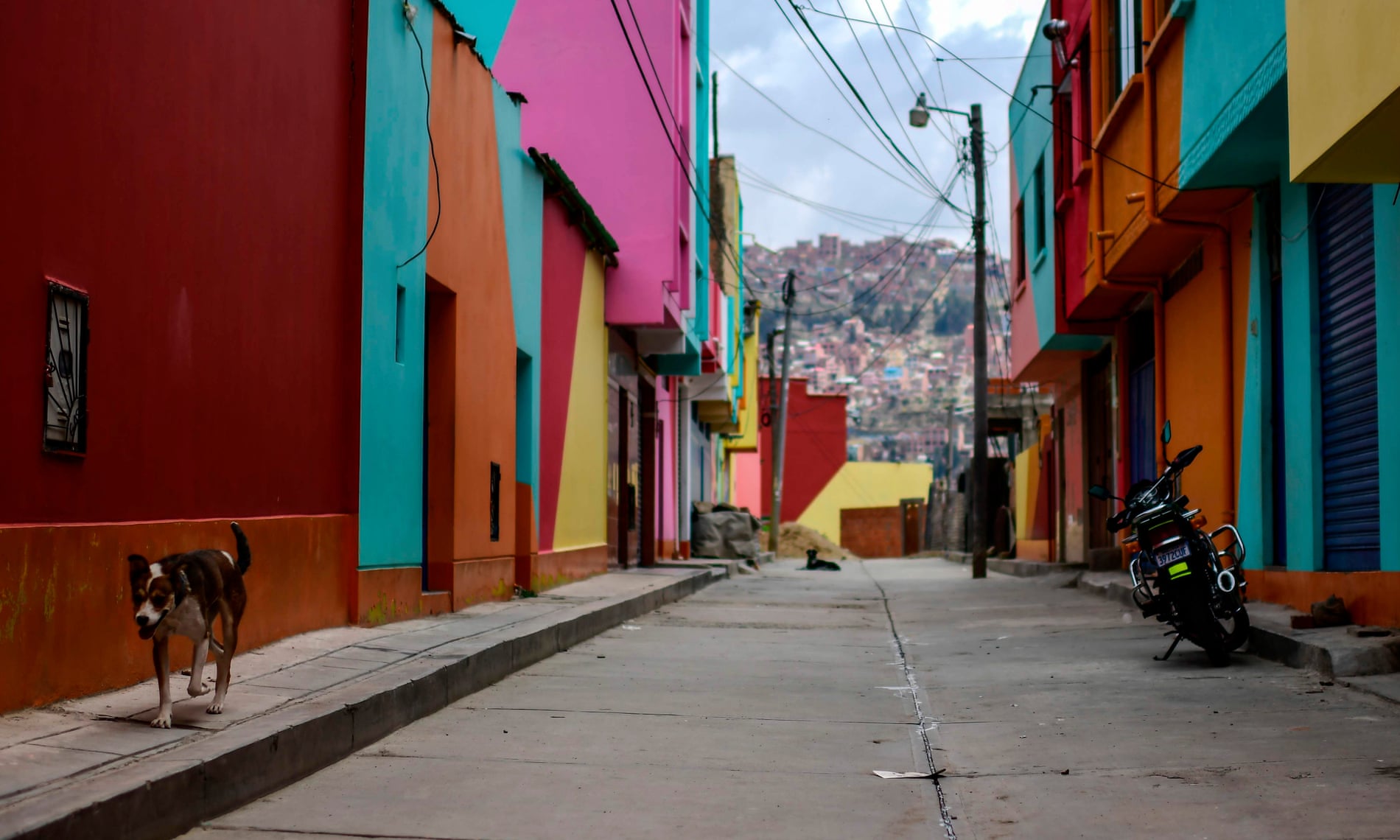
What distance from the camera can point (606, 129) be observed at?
18688mm

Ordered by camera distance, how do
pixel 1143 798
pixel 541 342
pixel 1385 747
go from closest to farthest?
1. pixel 1143 798
2. pixel 1385 747
3. pixel 541 342

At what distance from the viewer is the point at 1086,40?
51.6ft

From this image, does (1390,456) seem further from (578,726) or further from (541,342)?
(541,342)

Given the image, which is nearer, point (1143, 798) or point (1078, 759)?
point (1143, 798)

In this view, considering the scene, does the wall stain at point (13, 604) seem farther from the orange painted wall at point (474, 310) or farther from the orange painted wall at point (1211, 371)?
the orange painted wall at point (1211, 371)

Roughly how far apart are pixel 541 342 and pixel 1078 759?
9978mm

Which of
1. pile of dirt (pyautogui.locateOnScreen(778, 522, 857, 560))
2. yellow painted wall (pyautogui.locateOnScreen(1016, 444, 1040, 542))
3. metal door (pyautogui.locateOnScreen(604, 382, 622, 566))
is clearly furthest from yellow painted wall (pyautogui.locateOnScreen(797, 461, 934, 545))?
metal door (pyautogui.locateOnScreen(604, 382, 622, 566))

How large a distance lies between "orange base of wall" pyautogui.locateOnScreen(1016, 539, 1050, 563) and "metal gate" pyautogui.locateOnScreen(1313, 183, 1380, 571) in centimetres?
1462

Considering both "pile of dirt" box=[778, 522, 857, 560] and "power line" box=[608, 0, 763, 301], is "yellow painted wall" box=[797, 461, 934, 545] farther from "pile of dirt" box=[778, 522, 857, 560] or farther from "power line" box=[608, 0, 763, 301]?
"power line" box=[608, 0, 763, 301]

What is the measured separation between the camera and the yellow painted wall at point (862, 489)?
68438 millimetres

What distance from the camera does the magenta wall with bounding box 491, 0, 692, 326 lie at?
730 inches

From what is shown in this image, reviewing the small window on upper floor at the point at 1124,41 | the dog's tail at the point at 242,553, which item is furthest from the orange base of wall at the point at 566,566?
the dog's tail at the point at 242,553

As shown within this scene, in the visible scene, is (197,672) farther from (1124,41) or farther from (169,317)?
(1124,41)

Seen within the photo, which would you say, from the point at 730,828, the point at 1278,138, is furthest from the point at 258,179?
the point at 1278,138
